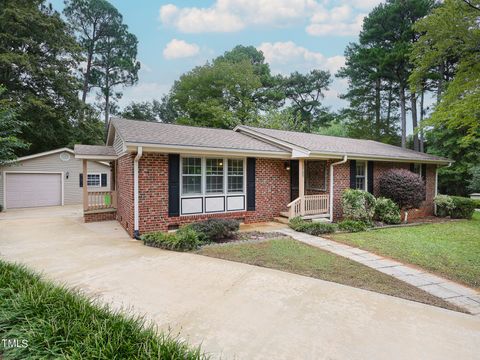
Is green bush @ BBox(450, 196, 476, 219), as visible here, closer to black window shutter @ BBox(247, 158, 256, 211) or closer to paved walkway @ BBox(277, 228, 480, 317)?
paved walkway @ BBox(277, 228, 480, 317)

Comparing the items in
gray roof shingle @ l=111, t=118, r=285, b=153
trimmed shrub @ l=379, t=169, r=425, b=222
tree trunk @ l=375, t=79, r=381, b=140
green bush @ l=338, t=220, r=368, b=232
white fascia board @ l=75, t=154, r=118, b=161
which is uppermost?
tree trunk @ l=375, t=79, r=381, b=140

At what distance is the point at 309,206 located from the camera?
10.7 meters

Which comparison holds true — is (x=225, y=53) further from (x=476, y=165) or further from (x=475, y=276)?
(x=475, y=276)

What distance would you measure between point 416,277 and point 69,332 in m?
5.67

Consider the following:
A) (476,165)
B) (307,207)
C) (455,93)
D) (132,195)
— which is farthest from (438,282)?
(476,165)

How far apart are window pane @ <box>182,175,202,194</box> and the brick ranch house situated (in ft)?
0.11

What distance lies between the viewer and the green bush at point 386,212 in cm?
1108

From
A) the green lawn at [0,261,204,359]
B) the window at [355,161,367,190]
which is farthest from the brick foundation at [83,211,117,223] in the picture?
the window at [355,161,367,190]

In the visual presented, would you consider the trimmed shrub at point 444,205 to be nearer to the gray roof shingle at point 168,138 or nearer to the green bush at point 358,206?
the green bush at point 358,206

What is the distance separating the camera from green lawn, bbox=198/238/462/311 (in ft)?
15.1

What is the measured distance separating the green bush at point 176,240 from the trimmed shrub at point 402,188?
882 cm

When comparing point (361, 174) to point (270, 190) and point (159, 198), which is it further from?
point (159, 198)

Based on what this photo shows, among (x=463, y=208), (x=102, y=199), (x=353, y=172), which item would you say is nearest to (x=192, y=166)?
(x=102, y=199)

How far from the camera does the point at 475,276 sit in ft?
17.8
